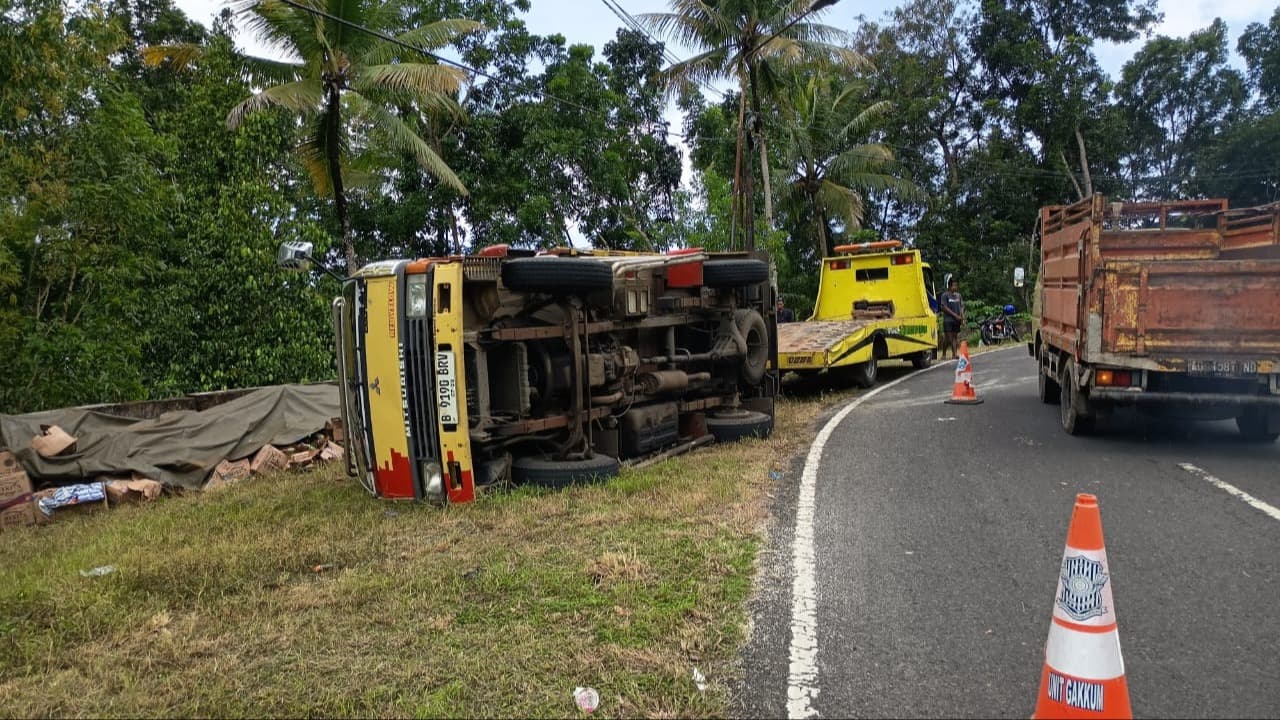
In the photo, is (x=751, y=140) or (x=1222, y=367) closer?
(x=1222, y=367)

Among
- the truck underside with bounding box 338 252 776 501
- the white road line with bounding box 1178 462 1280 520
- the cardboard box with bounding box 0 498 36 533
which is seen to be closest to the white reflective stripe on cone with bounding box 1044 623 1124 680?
the white road line with bounding box 1178 462 1280 520

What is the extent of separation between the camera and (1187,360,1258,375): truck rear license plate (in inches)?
302

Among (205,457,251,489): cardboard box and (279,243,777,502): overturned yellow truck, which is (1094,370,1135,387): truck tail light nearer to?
(279,243,777,502): overturned yellow truck

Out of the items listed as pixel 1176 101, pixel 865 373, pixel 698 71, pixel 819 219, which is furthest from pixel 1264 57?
pixel 865 373

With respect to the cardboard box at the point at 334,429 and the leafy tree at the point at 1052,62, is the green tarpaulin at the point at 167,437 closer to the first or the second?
the cardboard box at the point at 334,429

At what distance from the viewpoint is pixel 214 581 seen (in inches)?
197

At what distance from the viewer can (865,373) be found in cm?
1477

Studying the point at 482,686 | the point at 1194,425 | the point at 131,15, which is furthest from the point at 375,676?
the point at 131,15

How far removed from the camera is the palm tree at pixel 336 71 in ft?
49.0

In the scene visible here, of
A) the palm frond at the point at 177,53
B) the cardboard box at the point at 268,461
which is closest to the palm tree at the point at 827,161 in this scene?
the palm frond at the point at 177,53

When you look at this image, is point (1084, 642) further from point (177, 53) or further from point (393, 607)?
point (177, 53)

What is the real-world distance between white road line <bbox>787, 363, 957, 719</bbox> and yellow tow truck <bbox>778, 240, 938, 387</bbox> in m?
7.11

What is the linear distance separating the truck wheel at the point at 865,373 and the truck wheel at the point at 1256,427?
645 centimetres

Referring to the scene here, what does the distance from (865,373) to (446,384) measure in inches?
385
